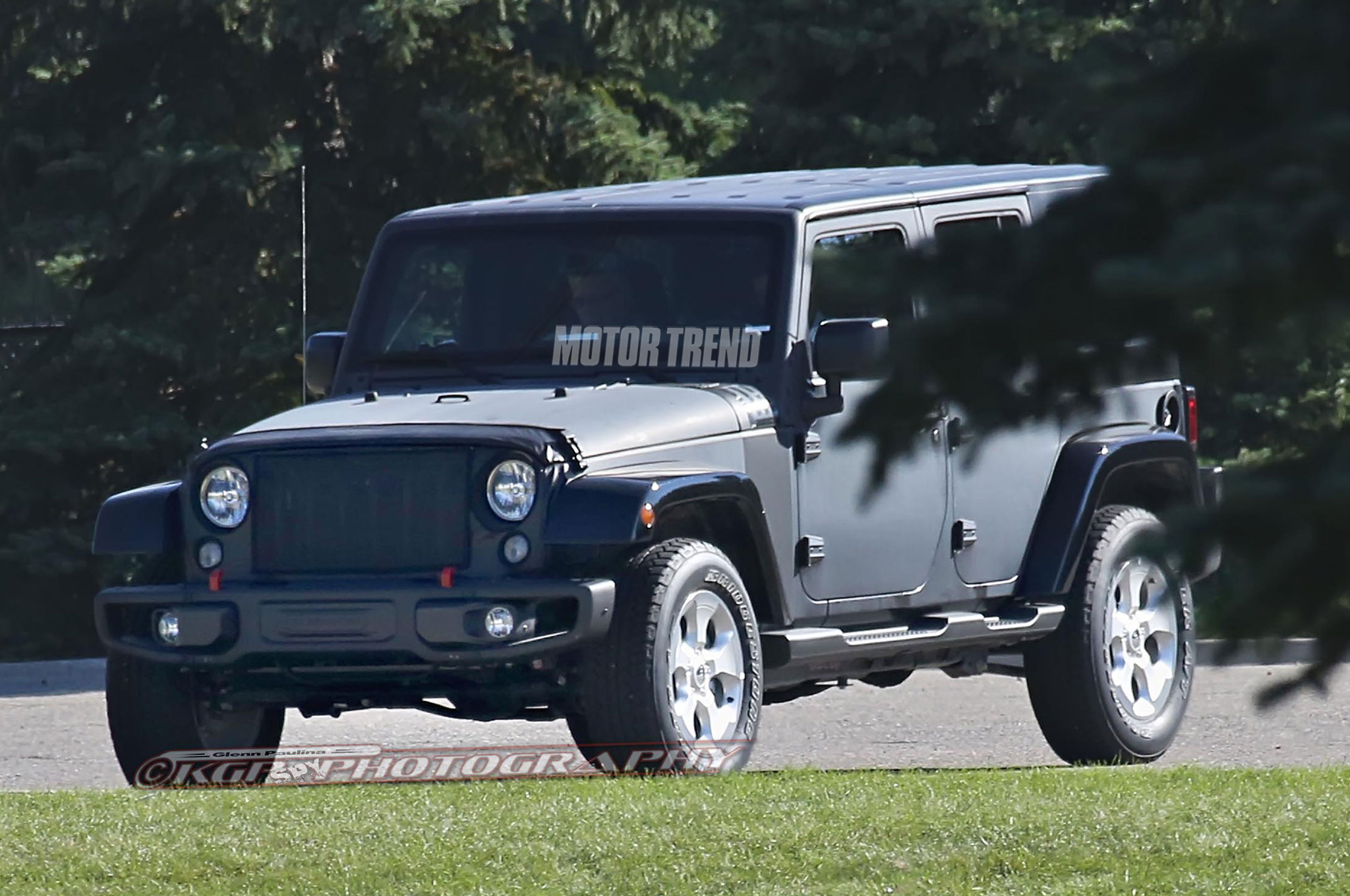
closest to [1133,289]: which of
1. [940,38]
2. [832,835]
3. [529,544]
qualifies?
[832,835]

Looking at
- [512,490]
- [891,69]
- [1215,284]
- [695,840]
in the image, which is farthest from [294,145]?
[1215,284]

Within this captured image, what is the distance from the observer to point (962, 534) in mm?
9289

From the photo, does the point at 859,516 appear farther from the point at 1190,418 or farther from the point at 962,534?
the point at 1190,418

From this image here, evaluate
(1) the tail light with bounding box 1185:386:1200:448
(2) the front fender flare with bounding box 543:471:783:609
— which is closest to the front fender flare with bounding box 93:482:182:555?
(2) the front fender flare with bounding box 543:471:783:609

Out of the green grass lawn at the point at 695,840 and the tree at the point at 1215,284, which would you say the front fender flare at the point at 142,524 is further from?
the tree at the point at 1215,284

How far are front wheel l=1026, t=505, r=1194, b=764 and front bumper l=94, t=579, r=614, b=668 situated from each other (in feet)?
8.24

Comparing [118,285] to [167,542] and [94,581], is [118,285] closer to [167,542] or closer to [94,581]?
[94,581]

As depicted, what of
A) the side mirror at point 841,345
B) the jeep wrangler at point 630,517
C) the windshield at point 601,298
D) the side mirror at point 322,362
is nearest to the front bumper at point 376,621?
the jeep wrangler at point 630,517

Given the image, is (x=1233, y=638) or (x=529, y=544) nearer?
(x=1233, y=638)

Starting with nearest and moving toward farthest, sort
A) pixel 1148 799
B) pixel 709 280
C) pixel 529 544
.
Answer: pixel 1148 799 → pixel 529 544 → pixel 709 280

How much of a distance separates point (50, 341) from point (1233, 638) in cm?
1606

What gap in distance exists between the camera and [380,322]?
9398 millimetres

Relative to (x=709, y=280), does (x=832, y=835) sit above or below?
below

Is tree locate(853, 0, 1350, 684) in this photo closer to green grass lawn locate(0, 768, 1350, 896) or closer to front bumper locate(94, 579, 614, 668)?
green grass lawn locate(0, 768, 1350, 896)
